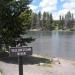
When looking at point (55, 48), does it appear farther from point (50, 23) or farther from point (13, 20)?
point (50, 23)

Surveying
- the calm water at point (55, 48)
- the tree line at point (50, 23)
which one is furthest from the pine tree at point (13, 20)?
the tree line at point (50, 23)

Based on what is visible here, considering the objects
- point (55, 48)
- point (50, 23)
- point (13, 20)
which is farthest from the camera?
point (50, 23)

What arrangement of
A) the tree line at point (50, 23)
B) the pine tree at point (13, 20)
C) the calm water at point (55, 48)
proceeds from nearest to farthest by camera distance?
1. the pine tree at point (13, 20)
2. the calm water at point (55, 48)
3. the tree line at point (50, 23)

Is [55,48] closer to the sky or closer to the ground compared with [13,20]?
closer to the ground

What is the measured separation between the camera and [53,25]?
529 feet

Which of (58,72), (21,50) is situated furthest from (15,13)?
(21,50)

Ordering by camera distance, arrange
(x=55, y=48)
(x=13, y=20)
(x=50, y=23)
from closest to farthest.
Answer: (x=13, y=20)
(x=55, y=48)
(x=50, y=23)

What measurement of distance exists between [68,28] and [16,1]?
14421 cm

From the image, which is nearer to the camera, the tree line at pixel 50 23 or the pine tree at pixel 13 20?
the pine tree at pixel 13 20

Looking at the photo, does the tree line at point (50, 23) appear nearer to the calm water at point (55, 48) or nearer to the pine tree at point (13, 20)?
the calm water at point (55, 48)

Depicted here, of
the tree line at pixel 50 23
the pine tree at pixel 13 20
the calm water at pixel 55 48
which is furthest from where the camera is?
the tree line at pixel 50 23

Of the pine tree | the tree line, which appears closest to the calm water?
the pine tree

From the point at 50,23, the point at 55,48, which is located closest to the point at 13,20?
the point at 55,48

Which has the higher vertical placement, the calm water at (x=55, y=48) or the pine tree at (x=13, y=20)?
the pine tree at (x=13, y=20)
